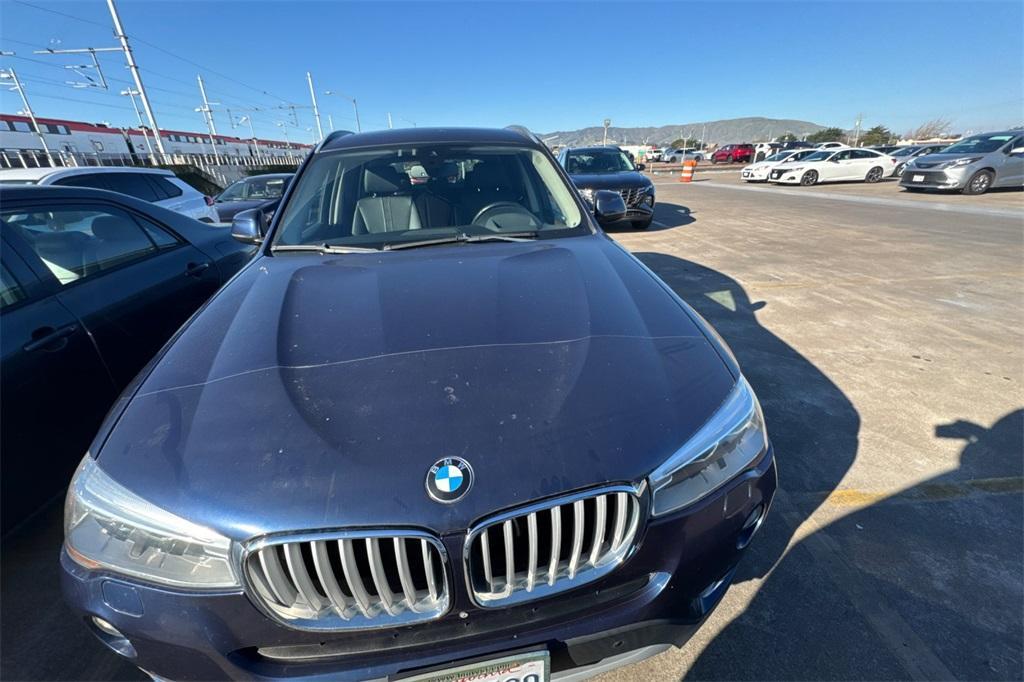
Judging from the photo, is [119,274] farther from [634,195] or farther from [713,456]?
[634,195]

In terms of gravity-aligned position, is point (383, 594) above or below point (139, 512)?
below

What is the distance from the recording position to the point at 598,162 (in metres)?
10.1

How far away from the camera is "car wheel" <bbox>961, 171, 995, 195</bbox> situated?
13.0 m

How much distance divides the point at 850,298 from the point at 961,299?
114 centimetres

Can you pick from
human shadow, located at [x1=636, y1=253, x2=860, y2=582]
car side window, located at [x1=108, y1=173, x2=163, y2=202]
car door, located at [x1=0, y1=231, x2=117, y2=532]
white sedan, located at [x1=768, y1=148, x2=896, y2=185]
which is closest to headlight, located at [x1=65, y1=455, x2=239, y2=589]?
car door, located at [x1=0, y1=231, x2=117, y2=532]

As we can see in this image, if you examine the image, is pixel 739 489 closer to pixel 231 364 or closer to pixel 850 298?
pixel 231 364

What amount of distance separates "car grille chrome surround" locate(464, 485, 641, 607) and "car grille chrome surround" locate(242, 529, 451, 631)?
0.33ft

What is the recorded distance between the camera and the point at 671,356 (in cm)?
137

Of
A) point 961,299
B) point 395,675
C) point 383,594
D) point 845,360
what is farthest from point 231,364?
point 961,299

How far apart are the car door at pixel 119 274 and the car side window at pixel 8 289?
0.42 feet

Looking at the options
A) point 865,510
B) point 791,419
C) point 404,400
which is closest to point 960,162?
point 791,419

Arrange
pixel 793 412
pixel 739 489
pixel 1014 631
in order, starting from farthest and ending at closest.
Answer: pixel 793 412
pixel 1014 631
pixel 739 489

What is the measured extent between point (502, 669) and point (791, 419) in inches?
96.4

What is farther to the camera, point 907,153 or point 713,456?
point 907,153
